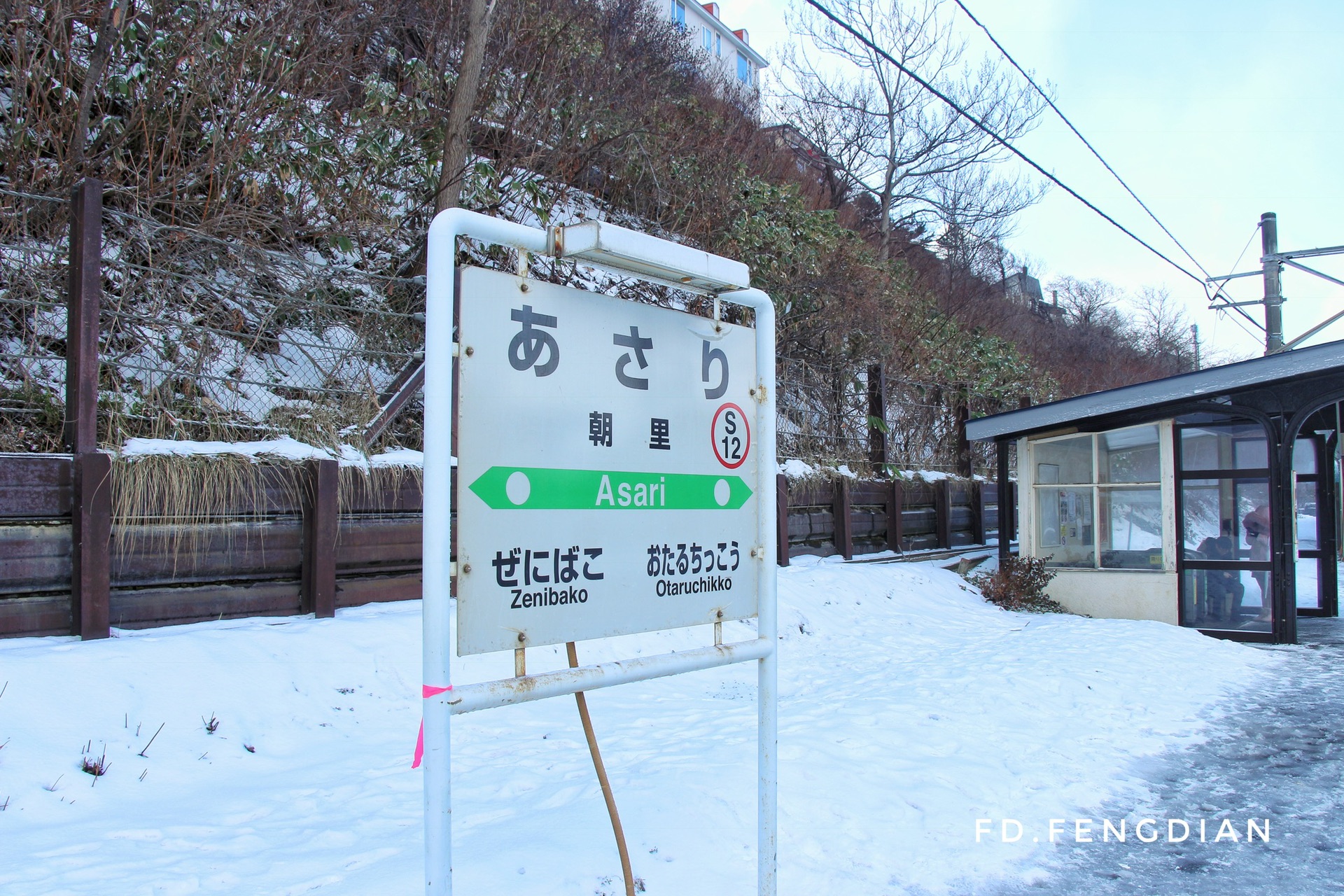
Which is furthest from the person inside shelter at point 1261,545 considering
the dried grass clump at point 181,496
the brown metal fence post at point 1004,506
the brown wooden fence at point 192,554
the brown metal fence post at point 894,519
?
the dried grass clump at point 181,496

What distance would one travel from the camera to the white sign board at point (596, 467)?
81.1 inches

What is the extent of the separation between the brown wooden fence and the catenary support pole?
1861cm

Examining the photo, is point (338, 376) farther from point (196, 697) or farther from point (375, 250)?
point (196, 697)

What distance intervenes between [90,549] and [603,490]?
3.85 metres

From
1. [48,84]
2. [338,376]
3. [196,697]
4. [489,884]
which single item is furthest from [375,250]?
[489,884]

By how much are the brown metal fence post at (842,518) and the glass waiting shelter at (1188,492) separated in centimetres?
Result: 192

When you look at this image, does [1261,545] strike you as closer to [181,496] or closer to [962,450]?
[962,450]

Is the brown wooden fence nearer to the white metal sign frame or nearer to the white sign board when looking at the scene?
the white metal sign frame

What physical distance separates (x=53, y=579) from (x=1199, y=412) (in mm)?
10604

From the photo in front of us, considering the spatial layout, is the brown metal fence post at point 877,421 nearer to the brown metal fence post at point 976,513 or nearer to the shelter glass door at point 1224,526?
the brown metal fence post at point 976,513

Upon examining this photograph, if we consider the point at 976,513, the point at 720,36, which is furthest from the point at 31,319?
the point at 720,36

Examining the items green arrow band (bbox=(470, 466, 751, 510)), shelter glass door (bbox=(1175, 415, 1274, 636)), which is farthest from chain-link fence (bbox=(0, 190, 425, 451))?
shelter glass door (bbox=(1175, 415, 1274, 636))

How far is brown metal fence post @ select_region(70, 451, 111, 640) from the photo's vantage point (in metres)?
4.65

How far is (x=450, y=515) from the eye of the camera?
2.46 meters
